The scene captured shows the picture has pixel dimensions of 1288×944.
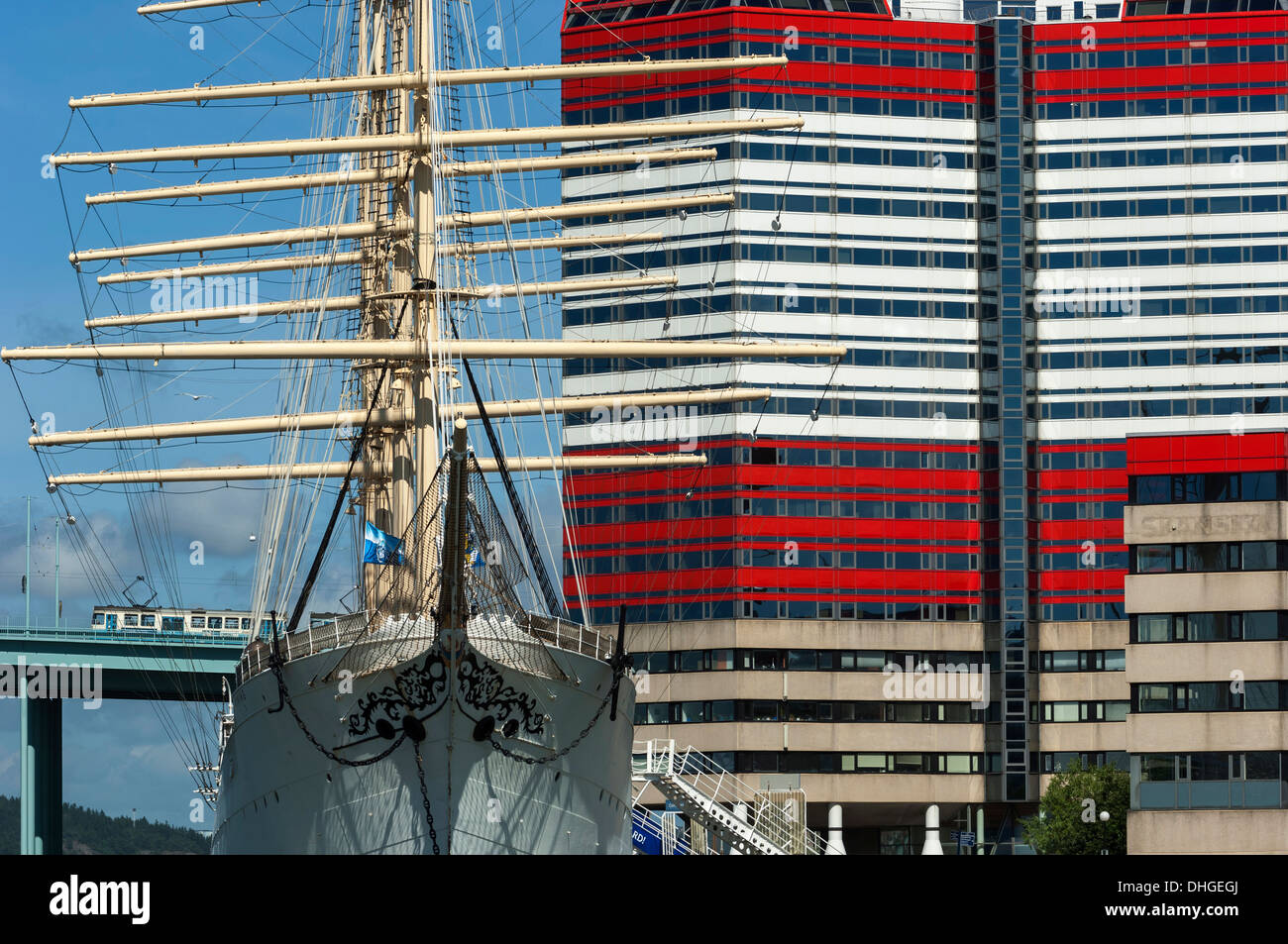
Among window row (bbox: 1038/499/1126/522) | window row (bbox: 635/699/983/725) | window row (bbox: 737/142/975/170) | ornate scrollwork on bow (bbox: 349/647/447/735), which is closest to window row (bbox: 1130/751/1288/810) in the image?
ornate scrollwork on bow (bbox: 349/647/447/735)

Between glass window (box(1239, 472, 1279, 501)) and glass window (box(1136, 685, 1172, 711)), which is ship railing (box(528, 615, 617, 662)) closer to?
glass window (box(1136, 685, 1172, 711))

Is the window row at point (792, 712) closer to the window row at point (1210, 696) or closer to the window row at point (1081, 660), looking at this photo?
the window row at point (1081, 660)

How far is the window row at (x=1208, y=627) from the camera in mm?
63062

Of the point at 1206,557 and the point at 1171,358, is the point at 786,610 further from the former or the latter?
the point at 1206,557

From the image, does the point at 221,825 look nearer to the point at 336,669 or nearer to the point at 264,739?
the point at 264,739

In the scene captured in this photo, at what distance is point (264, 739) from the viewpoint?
4503cm

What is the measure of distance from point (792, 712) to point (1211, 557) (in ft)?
159

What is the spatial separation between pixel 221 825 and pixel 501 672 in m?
11.2

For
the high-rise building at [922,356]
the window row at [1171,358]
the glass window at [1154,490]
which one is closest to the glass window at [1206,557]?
the glass window at [1154,490]

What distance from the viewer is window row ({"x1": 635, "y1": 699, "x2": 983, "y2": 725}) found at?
10962cm

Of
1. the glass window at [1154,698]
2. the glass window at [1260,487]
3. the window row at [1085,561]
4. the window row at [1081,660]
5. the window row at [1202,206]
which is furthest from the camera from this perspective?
the window row at [1202,206]

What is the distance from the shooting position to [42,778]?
110 metres

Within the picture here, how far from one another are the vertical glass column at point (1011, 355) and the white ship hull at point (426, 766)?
70.3 meters

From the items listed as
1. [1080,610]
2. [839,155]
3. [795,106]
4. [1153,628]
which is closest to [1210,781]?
[1153,628]
